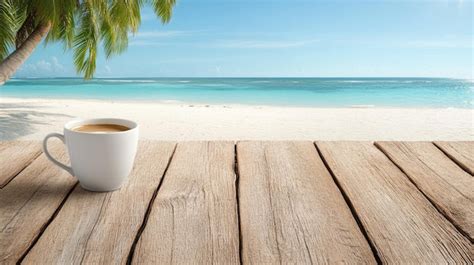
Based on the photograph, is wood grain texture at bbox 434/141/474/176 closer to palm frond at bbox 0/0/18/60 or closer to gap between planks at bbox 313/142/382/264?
gap between planks at bbox 313/142/382/264

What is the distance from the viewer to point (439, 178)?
A: 2.90 ft

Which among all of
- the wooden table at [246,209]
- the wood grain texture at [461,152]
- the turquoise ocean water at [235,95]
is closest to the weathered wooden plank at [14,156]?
the wooden table at [246,209]

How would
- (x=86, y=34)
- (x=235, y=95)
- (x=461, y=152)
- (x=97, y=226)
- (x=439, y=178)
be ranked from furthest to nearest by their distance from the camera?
(x=235, y=95), (x=86, y=34), (x=461, y=152), (x=439, y=178), (x=97, y=226)

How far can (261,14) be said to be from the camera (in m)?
31.0

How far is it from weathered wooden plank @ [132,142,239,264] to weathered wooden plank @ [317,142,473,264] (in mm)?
206

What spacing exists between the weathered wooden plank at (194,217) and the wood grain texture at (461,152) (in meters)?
0.51

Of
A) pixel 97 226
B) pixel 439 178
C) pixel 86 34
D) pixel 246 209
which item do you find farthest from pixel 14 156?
pixel 86 34

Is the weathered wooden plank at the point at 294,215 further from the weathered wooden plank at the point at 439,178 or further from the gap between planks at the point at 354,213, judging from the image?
the weathered wooden plank at the point at 439,178

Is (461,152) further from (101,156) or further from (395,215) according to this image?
(101,156)

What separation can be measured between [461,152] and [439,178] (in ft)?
0.78

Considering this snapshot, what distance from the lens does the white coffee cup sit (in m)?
0.72

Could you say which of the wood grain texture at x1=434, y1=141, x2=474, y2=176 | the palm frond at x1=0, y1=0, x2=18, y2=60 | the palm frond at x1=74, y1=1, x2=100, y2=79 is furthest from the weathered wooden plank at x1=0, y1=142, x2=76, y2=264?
the palm frond at x1=74, y1=1, x2=100, y2=79

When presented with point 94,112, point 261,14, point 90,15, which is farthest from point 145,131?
point 261,14

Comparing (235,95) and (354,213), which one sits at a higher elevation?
(354,213)
